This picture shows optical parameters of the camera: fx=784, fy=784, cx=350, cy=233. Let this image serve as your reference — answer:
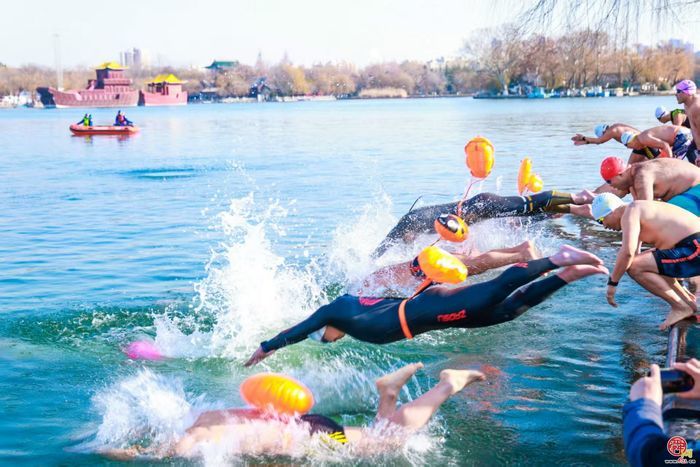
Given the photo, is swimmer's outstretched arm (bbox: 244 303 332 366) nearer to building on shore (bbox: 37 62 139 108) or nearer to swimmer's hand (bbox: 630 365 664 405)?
swimmer's hand (bbox: 630 365 664 405)

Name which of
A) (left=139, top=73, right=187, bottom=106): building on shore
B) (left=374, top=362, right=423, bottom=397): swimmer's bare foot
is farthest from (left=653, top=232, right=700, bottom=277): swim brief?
(left=139, top=73, right=187, bottom=106): building on shore

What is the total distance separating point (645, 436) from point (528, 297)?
279 centimetres

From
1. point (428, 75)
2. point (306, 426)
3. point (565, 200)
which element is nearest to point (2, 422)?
point (306, 426)

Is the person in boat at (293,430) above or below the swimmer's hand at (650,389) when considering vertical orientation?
below

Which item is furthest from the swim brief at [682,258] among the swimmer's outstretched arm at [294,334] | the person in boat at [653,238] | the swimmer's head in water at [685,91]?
the swimmer's head in water at [685,91]

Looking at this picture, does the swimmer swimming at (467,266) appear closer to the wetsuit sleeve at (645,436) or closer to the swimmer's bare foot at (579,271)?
the swimmer's bare foot at (579,271)

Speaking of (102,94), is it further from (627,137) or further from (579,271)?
(579,271)

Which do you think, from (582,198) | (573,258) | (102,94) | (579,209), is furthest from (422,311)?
(102,94)

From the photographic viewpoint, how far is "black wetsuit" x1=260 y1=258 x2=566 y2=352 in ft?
21.1

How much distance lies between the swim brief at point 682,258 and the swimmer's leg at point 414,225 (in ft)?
13.1

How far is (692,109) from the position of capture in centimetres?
1059

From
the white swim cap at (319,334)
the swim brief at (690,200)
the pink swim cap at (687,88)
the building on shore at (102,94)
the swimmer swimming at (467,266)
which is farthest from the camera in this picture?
the building on shore at (102,94)

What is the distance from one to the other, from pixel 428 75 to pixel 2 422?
570 ft

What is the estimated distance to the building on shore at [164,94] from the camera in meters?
126
